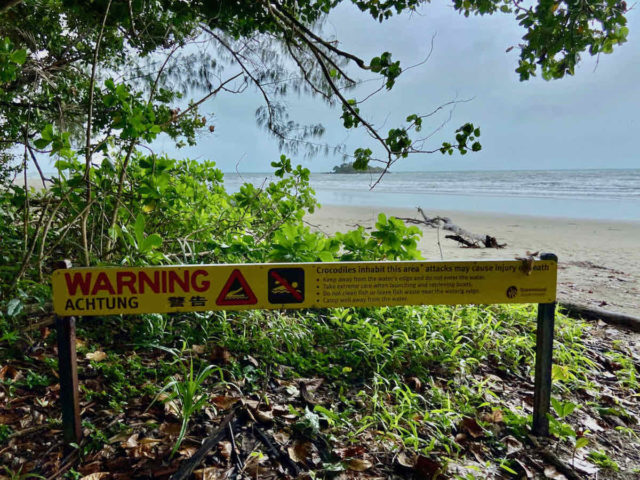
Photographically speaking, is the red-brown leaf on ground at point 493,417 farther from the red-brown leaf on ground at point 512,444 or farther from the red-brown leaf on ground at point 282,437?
the red-brown leaf on ground at point 282,437

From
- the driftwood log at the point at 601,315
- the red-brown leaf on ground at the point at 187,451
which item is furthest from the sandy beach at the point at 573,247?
the red-brown leaf on ground at the point at 187,451

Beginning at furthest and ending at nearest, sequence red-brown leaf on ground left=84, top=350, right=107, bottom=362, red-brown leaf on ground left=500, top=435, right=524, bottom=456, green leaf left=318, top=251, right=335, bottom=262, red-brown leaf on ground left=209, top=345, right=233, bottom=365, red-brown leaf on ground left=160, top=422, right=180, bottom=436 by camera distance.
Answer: green leaf left=318, top=251, right=335, bottom=262, red-brown leaf on ground left=209, top=345, right=233, bottom=365, red-brown leaf on ground left=84, top=350, right=107, bottom=362, red-brown leaf on ground left=500, top=435, right=524, bottom=456, red-brown leaf on ground left=160, top=422, right=180, bottom=436

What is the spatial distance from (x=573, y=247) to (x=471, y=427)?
6.84 meters

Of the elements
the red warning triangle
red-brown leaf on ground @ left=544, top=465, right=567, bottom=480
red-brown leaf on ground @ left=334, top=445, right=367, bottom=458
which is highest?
the red warning triangle

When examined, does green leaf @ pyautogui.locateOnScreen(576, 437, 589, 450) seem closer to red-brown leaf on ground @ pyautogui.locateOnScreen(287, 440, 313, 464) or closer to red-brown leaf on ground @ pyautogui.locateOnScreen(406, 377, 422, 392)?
red-brown leaf on ground @ pyautogui.locateOnScreen(406, 377, 422, 392)

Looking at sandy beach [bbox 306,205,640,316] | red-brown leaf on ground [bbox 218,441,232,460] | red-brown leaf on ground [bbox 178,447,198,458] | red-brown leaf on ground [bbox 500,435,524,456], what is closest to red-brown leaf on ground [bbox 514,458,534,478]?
red-brown leaf on ground [bbox 500,435,524,456]

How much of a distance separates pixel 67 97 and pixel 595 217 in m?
13.2

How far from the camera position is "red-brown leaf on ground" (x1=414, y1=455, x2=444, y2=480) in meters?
1.60

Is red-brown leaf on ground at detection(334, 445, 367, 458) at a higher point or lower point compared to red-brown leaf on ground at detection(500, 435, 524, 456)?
higher

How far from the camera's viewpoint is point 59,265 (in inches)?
60.6

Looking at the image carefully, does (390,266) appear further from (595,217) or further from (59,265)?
(595,217)

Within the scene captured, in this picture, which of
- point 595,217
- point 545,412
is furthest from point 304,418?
point 595,217

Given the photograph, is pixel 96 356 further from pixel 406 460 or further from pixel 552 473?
pixel 552 473

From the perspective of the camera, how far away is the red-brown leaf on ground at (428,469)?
1.60 metres
